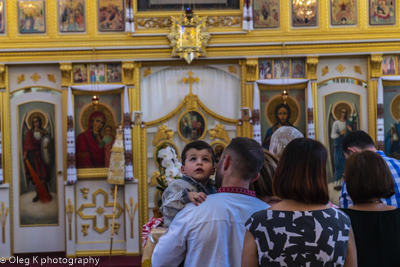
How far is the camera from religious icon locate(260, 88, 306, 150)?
29.6ft

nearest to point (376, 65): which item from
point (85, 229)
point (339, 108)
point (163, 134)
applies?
point (339, 108)

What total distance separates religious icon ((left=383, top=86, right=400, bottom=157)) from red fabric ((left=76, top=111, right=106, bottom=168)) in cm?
555

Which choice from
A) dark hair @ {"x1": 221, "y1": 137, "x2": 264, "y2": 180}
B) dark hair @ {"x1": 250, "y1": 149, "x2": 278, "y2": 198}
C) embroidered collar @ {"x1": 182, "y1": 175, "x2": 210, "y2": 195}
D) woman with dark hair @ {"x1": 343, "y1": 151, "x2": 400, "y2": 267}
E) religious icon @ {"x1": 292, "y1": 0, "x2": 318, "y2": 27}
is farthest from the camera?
religious icon @ {"x1": 292, "y1": 0, "x2": 318, "y2": 27}

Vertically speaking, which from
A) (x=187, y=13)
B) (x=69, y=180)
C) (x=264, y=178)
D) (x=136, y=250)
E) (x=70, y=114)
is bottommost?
(x=136, y=250)

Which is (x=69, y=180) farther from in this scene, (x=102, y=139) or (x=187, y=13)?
(x=187, y=13)

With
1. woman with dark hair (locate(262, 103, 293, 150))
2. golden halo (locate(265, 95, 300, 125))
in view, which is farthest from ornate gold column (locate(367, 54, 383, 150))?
woman with dark hair (locate(262, 103, 293, 150))

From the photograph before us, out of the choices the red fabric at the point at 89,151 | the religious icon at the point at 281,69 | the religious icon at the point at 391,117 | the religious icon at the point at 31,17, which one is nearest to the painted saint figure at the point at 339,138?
the religious icon at the point at 391,117

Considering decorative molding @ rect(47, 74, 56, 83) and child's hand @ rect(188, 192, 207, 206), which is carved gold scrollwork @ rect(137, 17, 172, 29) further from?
child's hand @ rect(188, 192, 207, 206)

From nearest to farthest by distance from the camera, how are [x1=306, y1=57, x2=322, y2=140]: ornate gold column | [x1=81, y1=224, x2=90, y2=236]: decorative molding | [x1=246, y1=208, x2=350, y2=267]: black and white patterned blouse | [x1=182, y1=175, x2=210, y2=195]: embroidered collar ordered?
[x1=246, y1=208, x2=350, y2=267]: black and white patterned blouse < [x1=182, y1=175, x2=210, y2=195]: embroidered collar < [x1=306, y1=57, x2=322, y2=140]: ornate gold column < [x1=81, y1=224, x2=90, y2=236]: decorative molding

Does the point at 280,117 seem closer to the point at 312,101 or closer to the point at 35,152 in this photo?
the point at 312,101

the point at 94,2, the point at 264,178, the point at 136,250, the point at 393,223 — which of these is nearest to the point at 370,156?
the point at 393,223

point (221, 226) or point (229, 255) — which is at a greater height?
point (221, 226)

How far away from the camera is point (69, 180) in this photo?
28.3 ft

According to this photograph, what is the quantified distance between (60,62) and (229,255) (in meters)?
7.24
